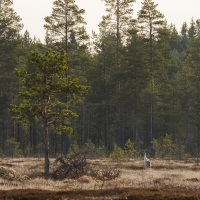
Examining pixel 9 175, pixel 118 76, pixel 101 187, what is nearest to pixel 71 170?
pixel 9 175

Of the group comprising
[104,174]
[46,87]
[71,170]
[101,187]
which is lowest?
[104,174]

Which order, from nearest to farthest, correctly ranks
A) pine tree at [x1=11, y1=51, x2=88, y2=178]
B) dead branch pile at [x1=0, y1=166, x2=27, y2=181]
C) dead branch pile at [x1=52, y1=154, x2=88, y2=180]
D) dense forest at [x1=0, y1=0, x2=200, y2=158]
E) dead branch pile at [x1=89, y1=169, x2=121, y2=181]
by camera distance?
1. dead branch pile at [x1=0, y1=166, x2=27, y2=181]
2. dead branch pile at [x1=89, y1=169, x2=121, y2=181]
3. dead branch pile at [x1=52, y1=154, x2=88, y2=180]
4. pine tree at [x1=11, y1=51, x2=88, y2=178]
5. dense forest at [x1=0, y1=0, x2=200, y2=158]

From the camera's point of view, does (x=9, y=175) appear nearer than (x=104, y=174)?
Yes

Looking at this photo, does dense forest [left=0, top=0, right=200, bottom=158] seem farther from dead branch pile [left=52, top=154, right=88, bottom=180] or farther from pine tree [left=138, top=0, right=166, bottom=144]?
dead branch pile [left=52, top=154, right=88, bottom=180]

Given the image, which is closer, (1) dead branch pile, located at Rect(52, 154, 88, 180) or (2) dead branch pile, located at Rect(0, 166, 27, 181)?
(2) dead branch pile, located at Rect(0, 166, 27, 181)

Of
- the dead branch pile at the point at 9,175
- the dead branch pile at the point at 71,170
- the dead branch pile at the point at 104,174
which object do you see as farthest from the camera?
the dead branch pile at the point at 71,170

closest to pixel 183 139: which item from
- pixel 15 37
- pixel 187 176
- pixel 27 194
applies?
pixel 15 37

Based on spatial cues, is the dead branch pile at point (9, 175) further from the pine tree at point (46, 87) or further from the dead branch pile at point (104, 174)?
the dead branch pile at point (104, 174)

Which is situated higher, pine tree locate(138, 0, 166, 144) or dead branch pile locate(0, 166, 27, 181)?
pine tree locate(138, 0, 166, 144)

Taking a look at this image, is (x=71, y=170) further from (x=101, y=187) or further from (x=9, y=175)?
(x=101, y=187)

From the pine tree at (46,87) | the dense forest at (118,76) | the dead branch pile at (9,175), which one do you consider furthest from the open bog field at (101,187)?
the dense forest at (118,76)

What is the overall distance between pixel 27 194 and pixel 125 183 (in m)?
7.70

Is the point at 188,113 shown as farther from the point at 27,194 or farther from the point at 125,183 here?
the point at 27,194

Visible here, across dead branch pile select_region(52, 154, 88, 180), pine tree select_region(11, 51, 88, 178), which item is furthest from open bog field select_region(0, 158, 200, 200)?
pine tree select_region(11, 51, 88, 178)
